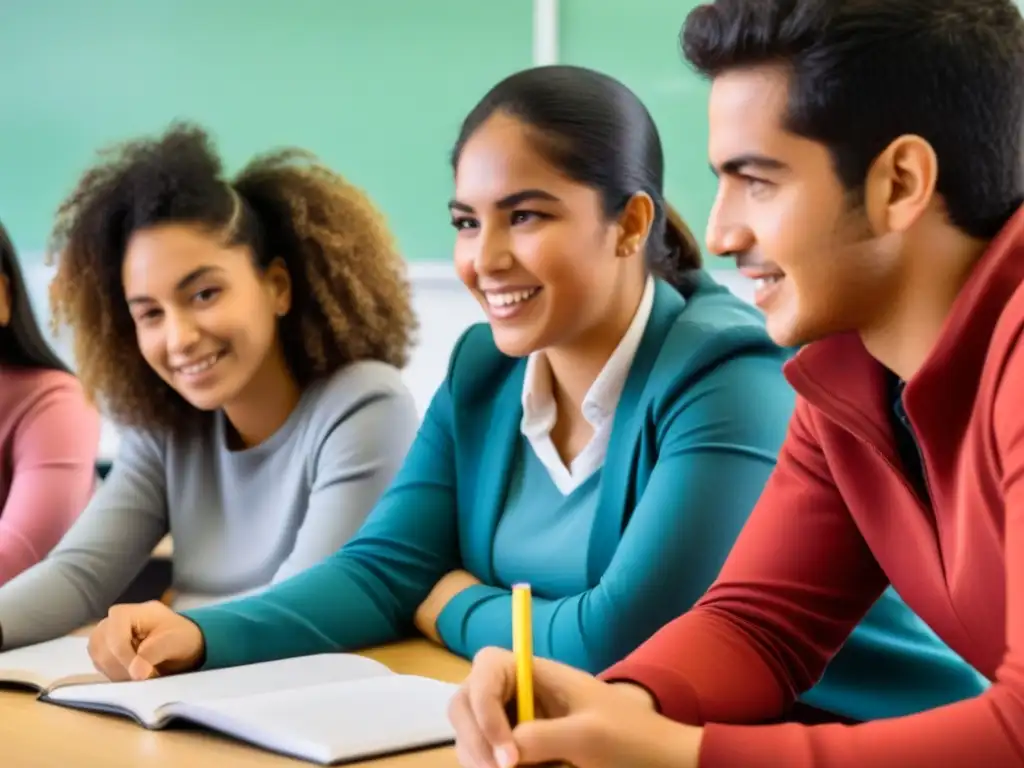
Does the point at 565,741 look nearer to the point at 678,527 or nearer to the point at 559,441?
the point at 678,527

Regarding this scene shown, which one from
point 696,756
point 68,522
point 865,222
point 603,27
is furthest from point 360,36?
point 696,756

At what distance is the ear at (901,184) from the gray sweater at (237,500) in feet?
3.24

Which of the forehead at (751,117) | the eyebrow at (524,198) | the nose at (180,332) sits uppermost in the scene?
the forehead at (751,117)

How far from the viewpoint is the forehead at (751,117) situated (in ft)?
3.41

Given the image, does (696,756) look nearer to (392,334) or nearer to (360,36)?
(392,334)

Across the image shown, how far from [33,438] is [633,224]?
3.94ft

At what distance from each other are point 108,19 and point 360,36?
1.98 ft

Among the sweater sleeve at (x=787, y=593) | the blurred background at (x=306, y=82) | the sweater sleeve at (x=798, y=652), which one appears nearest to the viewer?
the sweater sleeve at (x=798, y=652)

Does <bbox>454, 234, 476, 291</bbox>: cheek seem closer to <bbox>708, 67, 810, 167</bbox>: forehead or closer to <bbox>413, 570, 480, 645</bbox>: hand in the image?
<bbox>413, 570, 480, 645</bbox>: hand

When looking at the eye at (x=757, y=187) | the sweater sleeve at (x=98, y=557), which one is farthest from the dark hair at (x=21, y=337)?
the eye at (x=757, y=187)

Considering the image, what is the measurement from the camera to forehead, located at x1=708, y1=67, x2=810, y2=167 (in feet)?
3.41

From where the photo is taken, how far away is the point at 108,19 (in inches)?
123

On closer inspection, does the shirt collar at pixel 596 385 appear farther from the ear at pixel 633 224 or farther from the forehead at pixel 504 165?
the forehead at pixel 504 165

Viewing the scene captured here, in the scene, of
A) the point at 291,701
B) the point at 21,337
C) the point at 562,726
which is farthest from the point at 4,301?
the point at 562,726
